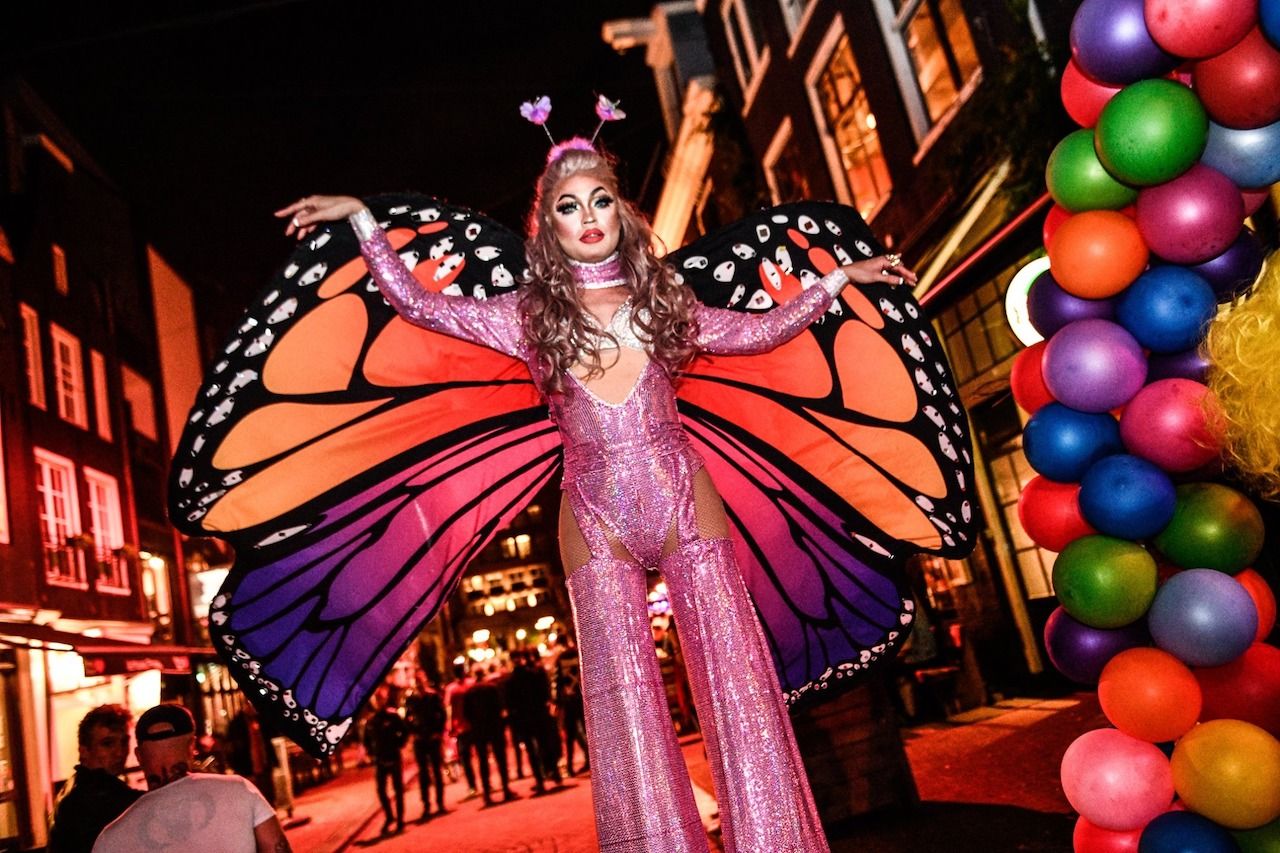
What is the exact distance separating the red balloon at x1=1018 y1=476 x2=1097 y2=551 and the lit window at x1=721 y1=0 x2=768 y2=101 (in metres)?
11.2

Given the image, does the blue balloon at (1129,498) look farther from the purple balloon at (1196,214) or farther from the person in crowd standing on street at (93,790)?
the person in crowd standing on street at (93,790)

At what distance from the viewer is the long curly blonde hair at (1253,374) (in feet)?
7.20

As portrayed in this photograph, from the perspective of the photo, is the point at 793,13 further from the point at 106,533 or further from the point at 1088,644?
the point at 106,533

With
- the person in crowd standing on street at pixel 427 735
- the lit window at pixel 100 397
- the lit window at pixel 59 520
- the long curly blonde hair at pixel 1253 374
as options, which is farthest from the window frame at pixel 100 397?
the long curly blonde hair at pixel 1253 374

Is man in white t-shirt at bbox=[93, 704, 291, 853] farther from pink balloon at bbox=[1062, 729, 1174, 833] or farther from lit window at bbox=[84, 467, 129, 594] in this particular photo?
lit window at bbox=[84, 467, 129, 594]

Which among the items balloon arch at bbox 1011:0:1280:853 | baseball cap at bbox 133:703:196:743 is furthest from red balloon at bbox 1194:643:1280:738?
baseball cap at bbox 133:703:196:743

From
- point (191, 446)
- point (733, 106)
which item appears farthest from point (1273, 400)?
point (733, 106)

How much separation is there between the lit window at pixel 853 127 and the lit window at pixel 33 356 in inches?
452

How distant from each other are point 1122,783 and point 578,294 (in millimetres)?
2198

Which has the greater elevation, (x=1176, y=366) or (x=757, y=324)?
(x=757, y=324)

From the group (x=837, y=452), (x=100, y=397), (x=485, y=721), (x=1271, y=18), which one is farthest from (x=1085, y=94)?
(x=100, y=397)

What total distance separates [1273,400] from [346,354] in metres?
2.38

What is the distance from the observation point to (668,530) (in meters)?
2.46

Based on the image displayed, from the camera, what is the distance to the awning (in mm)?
9594
